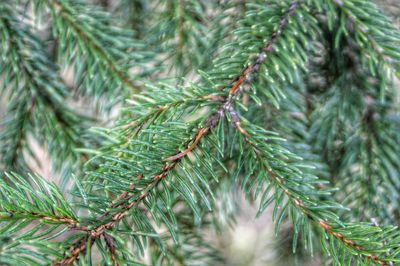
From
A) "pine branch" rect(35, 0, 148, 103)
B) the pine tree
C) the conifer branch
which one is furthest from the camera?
"pine branch" rect(35, 0, 148, 103)

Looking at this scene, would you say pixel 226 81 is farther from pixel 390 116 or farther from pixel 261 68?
pixel 390 116

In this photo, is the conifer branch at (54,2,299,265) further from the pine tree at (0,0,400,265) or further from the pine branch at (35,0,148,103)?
the pine branch at (35,0,148,103)

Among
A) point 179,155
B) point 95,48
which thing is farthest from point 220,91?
point 95,48

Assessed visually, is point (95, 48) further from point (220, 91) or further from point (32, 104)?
point (220, 91)

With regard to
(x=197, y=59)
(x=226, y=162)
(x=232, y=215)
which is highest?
(x=197, y=59)

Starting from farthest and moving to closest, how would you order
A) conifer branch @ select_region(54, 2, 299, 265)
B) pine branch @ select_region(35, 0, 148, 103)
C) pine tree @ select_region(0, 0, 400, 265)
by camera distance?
pine branch @ select_region(35, 0, 148, 103), pine tree @ select_region(0, 0, 400, 265), conifer branch @ select_region(54, 2, 299, 265)

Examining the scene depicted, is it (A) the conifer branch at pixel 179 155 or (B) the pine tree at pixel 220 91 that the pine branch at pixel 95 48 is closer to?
(B) the pine tree at pixel 220 91

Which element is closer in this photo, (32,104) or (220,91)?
(220,91)

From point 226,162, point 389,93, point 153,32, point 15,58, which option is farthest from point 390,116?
point 15,58

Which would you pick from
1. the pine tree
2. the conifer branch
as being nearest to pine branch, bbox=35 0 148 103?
the pine tree

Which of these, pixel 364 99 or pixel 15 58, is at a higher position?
pixel 15 58

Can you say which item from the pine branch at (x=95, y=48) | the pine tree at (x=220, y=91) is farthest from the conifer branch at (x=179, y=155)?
the pine branch at (x=95, y=48)
